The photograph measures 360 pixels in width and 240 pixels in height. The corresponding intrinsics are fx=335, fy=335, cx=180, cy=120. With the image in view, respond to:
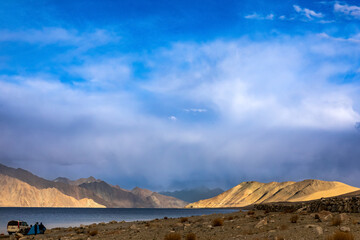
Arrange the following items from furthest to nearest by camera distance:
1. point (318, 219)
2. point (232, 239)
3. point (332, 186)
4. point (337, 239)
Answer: point (332, 186), point (318, 219), point (232, 239), point (337, 239)

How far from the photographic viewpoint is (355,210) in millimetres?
25250

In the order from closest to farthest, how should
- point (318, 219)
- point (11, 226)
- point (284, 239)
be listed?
point (284, 239), point (318, 219), point (11, 226)

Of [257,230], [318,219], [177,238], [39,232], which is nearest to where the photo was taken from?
[177,238]

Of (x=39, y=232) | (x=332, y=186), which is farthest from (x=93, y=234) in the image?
(x=332, y=186)

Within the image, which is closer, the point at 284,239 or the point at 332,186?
the point at 284,239

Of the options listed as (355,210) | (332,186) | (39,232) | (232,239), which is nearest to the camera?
(232,239)

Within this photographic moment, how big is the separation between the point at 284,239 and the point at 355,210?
14.9 m

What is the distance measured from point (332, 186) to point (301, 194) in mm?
17834

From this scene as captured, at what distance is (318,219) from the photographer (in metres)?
20.0

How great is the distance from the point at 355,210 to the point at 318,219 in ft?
23.7

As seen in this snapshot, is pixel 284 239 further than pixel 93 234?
No

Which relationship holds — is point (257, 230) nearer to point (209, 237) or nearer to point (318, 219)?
point (209, 237)

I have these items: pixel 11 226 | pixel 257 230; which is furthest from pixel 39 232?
pixel 257 230

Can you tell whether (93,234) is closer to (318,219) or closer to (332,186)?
(318,219)
